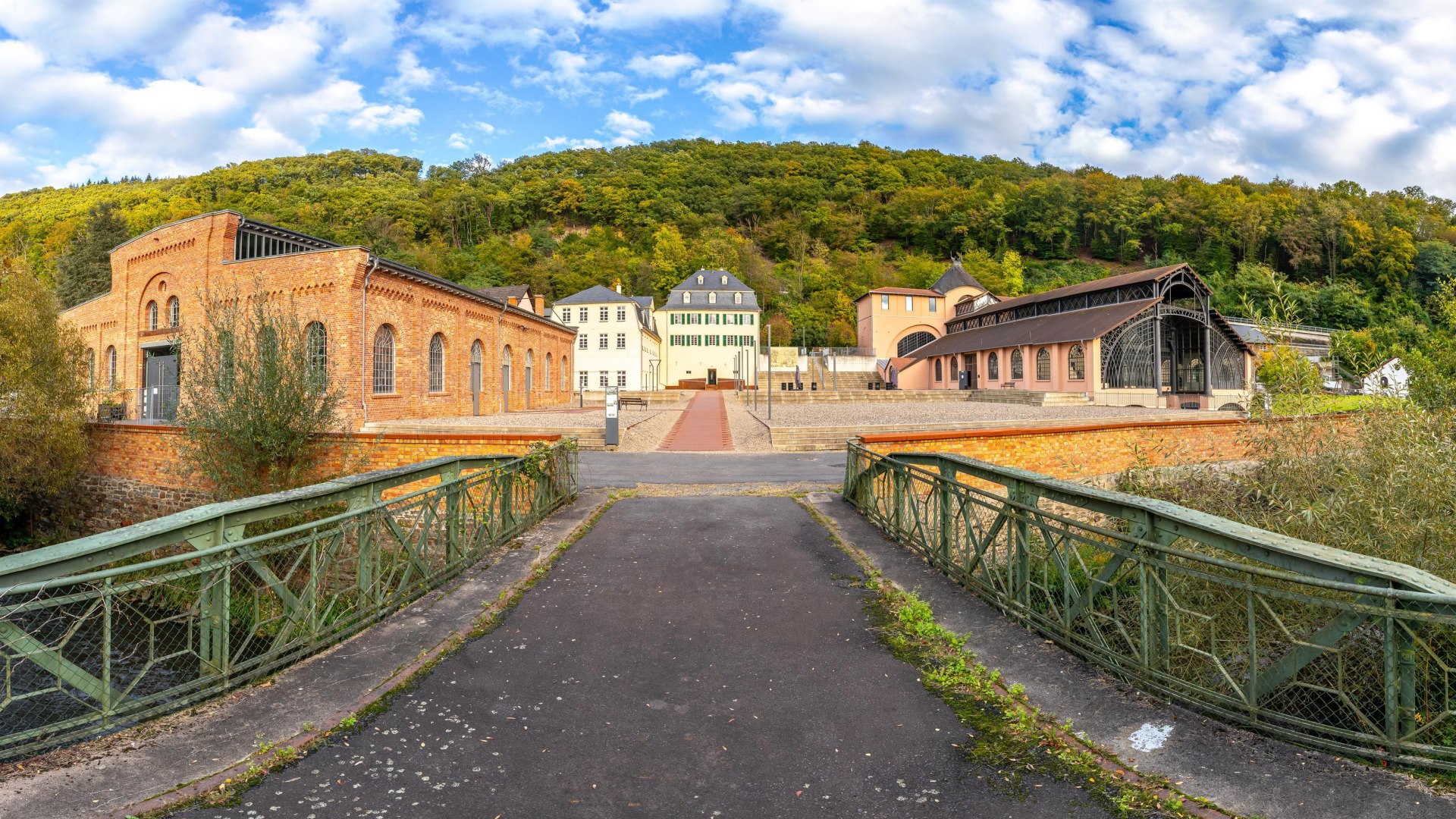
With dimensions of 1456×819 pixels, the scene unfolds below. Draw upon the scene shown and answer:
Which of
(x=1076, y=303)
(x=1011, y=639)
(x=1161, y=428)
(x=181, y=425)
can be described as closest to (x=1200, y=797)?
(x=1011, y=639)

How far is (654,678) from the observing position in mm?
4410

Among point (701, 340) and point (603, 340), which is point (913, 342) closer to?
point (701, 340)

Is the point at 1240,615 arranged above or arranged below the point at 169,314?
below

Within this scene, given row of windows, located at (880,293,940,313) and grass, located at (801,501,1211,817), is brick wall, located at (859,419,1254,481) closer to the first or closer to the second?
grass, located at (801,501,1211,817)

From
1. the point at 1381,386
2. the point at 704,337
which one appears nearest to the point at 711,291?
the point at 704,337

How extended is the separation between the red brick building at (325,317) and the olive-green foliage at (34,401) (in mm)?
2109

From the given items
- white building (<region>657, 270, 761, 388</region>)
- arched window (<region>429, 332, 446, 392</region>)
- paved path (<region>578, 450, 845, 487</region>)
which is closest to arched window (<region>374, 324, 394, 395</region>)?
arched window (<region>429, 332, 446, 392</region>)

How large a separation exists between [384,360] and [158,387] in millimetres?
12829

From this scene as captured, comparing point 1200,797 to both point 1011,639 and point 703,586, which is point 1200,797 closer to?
point 1011,639

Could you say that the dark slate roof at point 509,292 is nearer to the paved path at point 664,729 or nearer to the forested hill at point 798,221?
the forested hill at point 798,221

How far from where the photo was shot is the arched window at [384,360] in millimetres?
25641

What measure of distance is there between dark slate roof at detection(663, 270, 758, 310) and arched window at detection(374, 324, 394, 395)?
42817 mm

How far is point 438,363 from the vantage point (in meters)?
29.8

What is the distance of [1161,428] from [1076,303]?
37837mm
